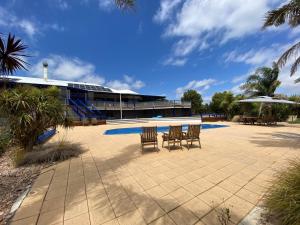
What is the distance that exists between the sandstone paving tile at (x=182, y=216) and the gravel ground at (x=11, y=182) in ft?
8.77

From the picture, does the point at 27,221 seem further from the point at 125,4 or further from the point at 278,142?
the point at 278,142

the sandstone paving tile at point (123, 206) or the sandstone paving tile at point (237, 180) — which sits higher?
the sandstone paving tile at point (237, 180)

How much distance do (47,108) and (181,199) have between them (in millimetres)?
5384

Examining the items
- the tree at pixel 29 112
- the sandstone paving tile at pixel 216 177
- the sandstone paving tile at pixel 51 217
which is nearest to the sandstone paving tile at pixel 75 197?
the sandstone paving tile at pixel 51 217

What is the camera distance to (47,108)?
18.3 feet

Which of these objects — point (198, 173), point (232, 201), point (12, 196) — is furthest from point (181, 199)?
point (12, 196)

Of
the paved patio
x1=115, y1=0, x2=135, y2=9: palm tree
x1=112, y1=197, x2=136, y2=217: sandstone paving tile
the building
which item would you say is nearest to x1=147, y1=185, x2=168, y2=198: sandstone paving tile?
the paved patio

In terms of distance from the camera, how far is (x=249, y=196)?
9.39 ft

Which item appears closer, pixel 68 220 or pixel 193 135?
pixel 68 220

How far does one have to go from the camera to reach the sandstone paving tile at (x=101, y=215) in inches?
91.4

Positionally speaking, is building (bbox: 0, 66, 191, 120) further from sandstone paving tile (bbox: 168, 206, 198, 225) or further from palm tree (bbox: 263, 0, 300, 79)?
sandstone paving tile (bbox: 168, 206, 198, 225)

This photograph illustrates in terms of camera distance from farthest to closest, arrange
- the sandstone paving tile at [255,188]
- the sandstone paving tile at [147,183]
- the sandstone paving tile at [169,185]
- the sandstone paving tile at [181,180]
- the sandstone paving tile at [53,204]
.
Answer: the sandstone paving tile at [181,180] < the sandstone paving tile at [147,183] < the sandstone paving tile at [169,185] < the sandstone paving tile at [255,188] < the sandstone paving tile at [53,204]

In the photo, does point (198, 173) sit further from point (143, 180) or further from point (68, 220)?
point (68, 220)

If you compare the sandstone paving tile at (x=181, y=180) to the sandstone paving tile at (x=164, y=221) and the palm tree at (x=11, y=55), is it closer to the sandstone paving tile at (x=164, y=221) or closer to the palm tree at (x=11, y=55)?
the sandstone paving tile at (x=164, y=221)
